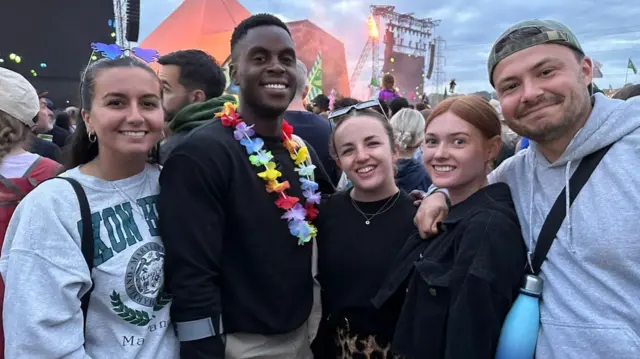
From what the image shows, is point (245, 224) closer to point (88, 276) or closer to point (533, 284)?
point (88, 276)

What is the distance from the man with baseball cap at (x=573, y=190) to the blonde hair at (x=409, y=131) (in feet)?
8.05

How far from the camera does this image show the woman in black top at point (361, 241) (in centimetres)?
205

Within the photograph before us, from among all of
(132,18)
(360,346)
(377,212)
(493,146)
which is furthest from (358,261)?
(132,18)

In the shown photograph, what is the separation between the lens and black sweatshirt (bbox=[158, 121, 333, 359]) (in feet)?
5.66

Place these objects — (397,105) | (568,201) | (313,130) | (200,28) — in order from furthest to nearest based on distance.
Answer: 1. (200,28)
2. (397,105)
3. (313,130)
4. (568,201)

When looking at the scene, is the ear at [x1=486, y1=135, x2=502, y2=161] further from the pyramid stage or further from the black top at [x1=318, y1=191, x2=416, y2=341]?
the pyramid stage

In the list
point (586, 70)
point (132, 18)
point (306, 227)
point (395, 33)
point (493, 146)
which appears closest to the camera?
point (586, 70)

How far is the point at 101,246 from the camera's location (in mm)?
1611

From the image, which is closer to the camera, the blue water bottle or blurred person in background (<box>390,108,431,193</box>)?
the blue water bottle

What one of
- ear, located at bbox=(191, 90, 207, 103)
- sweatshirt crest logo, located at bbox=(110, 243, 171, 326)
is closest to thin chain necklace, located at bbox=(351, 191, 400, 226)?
sweatshirt crest logo, located at bbox=(110, 243, 171, 326)

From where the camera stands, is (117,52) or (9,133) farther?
(9,133)

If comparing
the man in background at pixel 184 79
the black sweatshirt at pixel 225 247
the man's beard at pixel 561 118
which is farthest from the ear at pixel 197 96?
the man's beard at pixel 561 118

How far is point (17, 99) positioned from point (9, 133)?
0.17 m

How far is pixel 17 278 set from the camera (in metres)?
1.44
